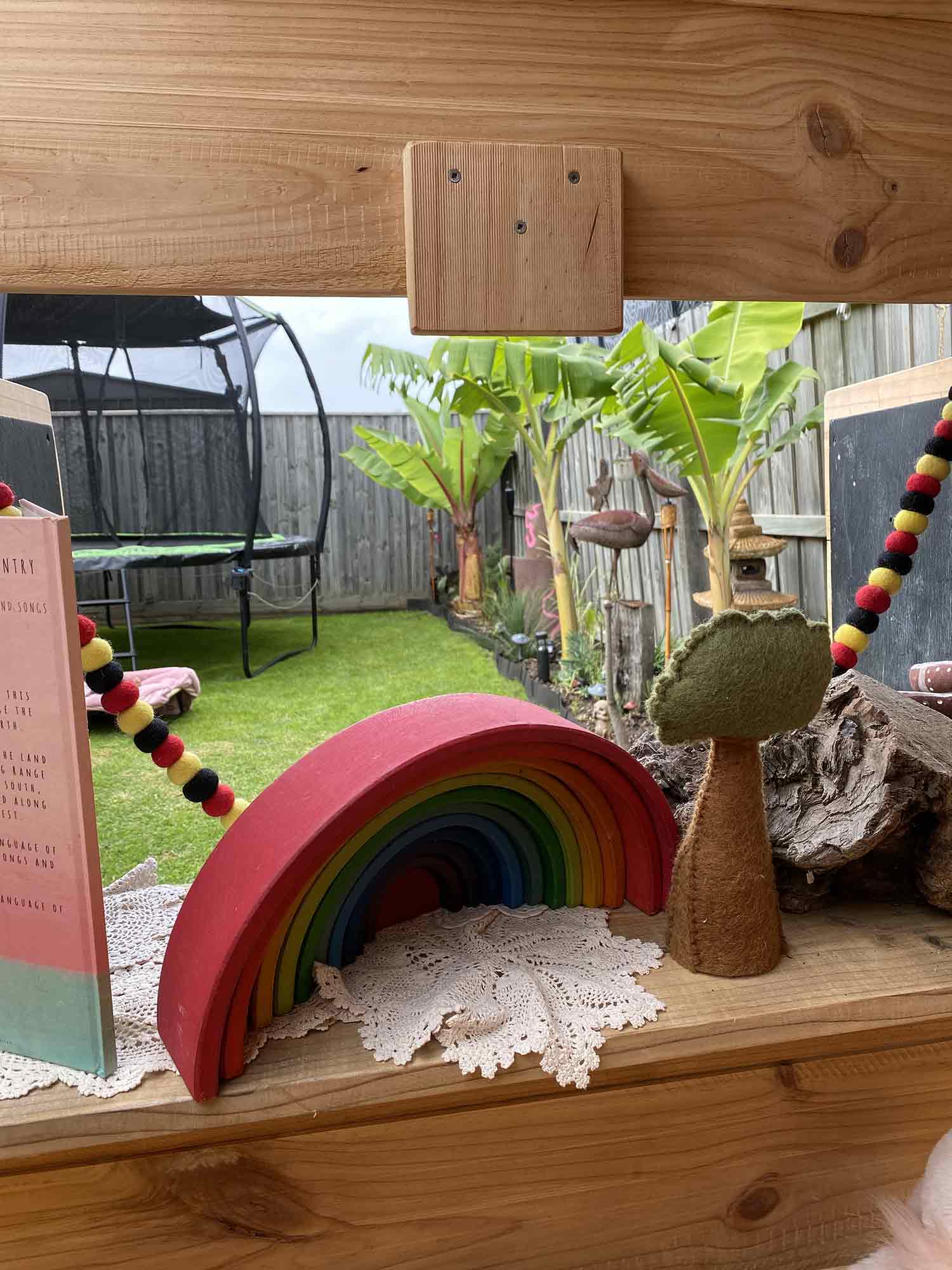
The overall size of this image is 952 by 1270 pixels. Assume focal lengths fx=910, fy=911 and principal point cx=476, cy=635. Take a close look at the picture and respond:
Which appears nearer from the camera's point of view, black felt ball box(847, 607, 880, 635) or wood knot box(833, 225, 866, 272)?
wood knot box(833, 225, 866, 272)

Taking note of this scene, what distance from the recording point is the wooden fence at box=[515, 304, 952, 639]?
2291 millimetres

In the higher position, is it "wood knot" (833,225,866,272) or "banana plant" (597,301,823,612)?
"banana plant" (597,301,823,612)

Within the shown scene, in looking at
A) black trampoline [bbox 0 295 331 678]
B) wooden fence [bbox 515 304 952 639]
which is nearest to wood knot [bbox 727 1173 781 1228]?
wooden fence [bbox 515 304 952 639]

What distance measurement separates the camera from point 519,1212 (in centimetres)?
59

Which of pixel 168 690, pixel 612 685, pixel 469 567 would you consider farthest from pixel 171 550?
pixel 612 685

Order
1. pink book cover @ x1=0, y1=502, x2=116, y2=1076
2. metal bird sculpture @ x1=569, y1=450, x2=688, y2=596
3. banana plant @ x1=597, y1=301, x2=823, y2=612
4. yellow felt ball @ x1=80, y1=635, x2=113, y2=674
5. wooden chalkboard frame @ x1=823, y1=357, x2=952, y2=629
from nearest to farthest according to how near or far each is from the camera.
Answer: pink book cover @ x1=0, y1=502, x2=116, y2=1076
yellow felt ball @ x1=80, y1=635, x2=113, y2=674
wooden chalkboard frame @ x1=823, y1=357, x2=952, y2=629
banana plant @ x1=597, y1=301, x2=823, y2=612
metal bird sculpture @ x1=569, y1=450, x2=688, y2=596

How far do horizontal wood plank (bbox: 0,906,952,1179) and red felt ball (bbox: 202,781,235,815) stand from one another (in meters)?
0.22

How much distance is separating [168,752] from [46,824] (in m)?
0.17

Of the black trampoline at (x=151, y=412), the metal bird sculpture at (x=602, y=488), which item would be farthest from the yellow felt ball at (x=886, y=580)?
the black trampoline at (x=151, y=412)

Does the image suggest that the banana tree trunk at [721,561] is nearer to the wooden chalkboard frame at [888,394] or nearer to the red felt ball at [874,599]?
the wooden chalkboard frame at [888,394]

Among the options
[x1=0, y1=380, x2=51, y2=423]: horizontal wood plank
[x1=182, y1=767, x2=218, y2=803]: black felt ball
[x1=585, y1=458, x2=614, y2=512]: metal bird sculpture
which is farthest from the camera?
[x1=585, y1=458, x2=614, y2=512]: metal bird sculpture

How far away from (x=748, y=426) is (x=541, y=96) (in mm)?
2114

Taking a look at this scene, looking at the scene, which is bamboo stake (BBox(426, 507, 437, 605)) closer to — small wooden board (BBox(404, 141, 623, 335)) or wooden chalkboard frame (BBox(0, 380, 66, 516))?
wooden chalkboard frame (BBox(0, 380, 66, 516))

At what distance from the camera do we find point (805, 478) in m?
2.86
